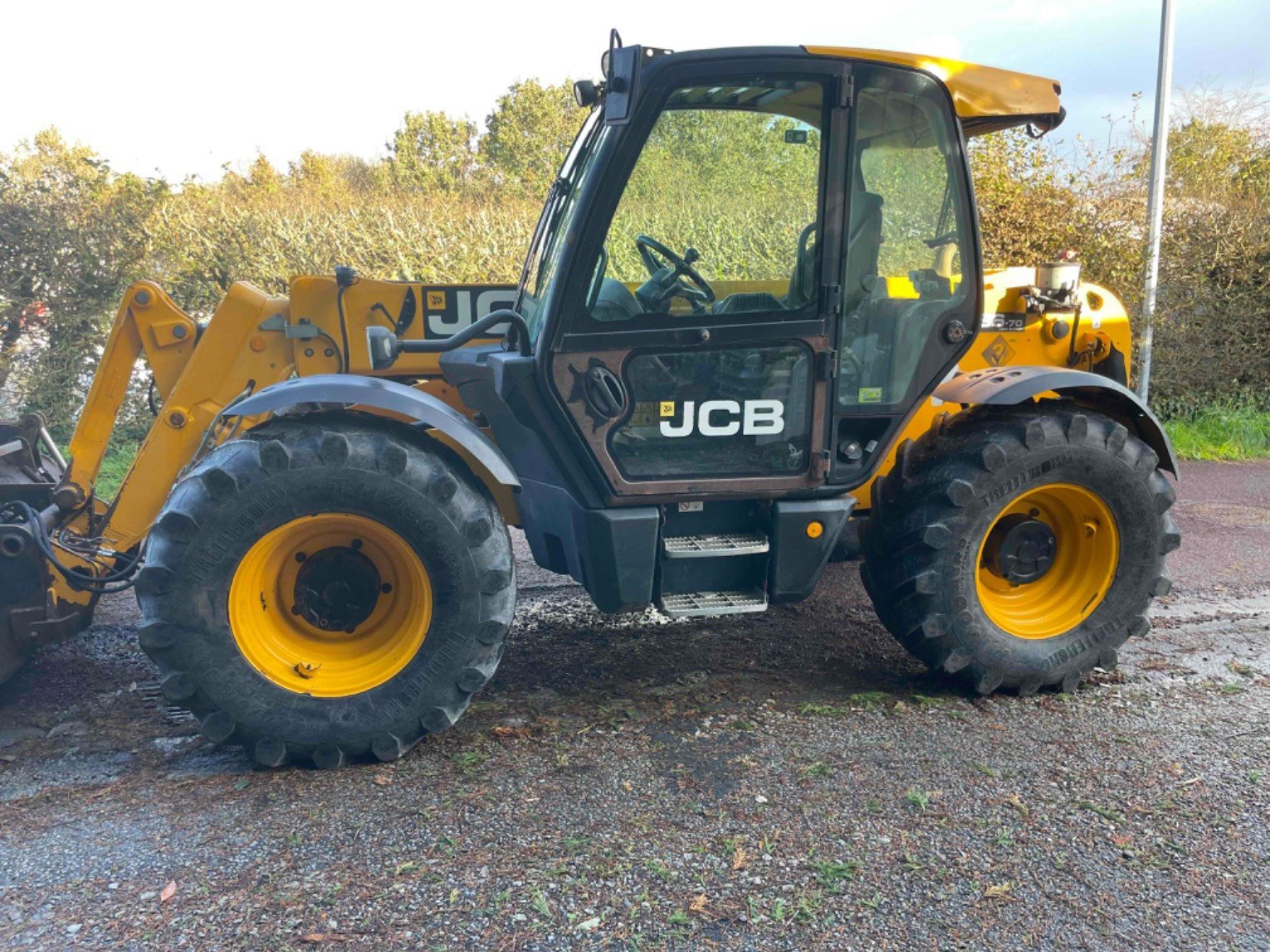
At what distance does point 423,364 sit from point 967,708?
8.69 ft

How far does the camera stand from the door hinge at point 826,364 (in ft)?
11.5

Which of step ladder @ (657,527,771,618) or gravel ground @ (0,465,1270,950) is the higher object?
step ladder @ (657,527,771,618)

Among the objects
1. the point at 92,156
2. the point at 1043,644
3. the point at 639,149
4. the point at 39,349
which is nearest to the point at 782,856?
the point at 1043,644

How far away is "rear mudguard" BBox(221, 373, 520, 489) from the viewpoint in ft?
10.6

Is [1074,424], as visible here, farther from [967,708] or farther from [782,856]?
[782,856]

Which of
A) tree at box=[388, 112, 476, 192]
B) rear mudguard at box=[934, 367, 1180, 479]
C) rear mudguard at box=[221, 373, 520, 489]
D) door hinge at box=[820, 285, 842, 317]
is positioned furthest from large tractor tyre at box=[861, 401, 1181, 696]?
tree at box=[388, 112, 476, 192]

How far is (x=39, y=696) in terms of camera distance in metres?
3.75

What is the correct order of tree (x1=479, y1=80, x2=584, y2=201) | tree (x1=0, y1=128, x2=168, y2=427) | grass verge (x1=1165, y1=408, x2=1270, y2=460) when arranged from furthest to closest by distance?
tree (x1=479, y1=80, x2=584, y2=201), grass verge (x1=1165, y1=408, x2=1270, y2=460), tree (x1=0, y1=128, x2=168, y2=427)

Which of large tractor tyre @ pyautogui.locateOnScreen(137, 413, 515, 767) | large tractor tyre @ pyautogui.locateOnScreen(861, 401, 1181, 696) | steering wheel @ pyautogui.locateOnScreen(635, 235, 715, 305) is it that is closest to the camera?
large tractor tyre @ pyautogui.locateOnScreen(137, 413, 515, 767)

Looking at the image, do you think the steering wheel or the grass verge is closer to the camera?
the steering wheel

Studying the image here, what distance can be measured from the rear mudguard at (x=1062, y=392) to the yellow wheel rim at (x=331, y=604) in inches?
88.4

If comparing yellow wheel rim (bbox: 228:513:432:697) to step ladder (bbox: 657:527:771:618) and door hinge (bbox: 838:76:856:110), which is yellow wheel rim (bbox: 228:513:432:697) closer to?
step ladder (bbox: 657:527:771:618)

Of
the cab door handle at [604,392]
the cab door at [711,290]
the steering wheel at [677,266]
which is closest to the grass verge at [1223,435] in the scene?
the cab door at [711,290]

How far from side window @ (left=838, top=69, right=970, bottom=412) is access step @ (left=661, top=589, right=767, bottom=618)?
2.72ft
